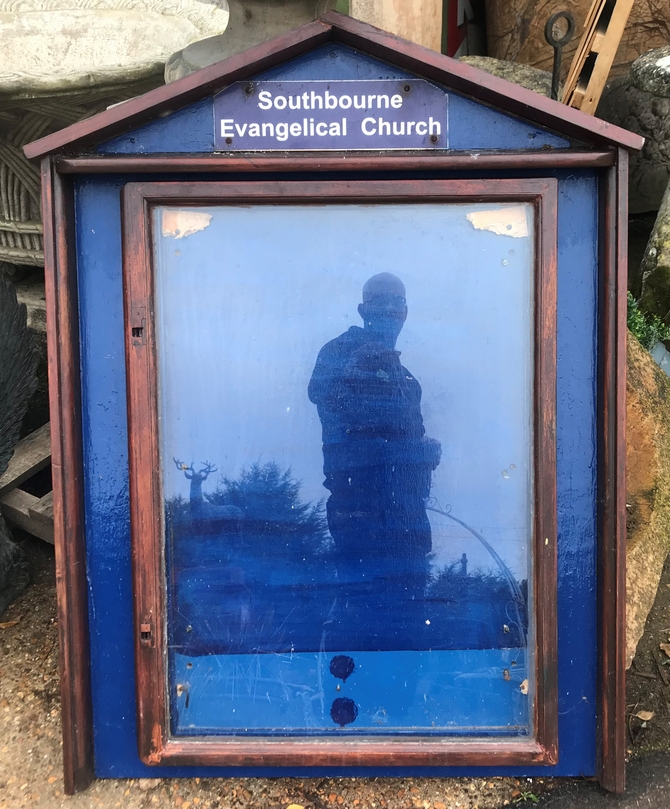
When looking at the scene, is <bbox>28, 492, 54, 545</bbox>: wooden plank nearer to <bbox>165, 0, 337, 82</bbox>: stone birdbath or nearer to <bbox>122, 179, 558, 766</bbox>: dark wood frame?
<bbox>122, 179, 558, 766</bbox>: dark wood frame

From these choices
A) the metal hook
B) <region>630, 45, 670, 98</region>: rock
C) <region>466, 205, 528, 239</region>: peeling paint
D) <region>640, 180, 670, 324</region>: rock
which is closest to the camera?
<region>466, 205, 528, 239</region>: peeling paint

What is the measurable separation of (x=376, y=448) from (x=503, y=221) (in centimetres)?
72

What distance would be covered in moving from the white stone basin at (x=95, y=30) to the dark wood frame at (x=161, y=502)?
1.73 m

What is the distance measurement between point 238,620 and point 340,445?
23.0 inches

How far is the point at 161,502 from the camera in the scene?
167 cm

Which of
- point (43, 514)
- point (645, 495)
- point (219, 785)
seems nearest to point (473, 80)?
point (645, 495)

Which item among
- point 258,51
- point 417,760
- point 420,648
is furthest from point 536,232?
point 417,760

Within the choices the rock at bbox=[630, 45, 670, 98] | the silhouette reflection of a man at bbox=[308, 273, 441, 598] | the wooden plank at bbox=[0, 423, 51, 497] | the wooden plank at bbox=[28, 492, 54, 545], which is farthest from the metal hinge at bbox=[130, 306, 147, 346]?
the rock at bbox=[630, 45, 670, 98]

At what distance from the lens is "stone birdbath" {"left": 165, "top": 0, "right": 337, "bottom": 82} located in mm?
1979

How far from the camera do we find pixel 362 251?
1.63m

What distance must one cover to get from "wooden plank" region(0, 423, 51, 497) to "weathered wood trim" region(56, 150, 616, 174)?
150cm

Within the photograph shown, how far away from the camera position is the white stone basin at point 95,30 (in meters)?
2.92

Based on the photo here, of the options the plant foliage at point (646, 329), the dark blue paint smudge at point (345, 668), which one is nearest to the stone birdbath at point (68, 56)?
the plant foliage at point (646, 329)

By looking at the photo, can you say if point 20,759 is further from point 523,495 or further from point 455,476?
point 523,495
